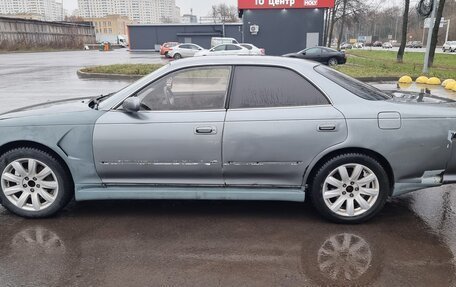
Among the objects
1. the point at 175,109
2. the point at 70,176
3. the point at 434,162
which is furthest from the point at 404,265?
the point at 70,176

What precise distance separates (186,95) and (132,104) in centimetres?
62

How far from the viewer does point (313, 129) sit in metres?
3.65

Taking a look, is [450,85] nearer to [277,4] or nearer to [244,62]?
[244,62]

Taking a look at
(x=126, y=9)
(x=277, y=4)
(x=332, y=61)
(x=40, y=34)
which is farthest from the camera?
(x=126, y=9)

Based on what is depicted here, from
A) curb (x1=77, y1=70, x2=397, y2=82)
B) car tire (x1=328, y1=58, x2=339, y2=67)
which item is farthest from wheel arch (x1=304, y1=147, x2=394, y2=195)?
car tire (x1=328, y1=58, x2=339, y2=67)

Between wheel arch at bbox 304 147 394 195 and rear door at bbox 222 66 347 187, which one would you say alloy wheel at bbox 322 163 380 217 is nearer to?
wheel arch at bbox 304 147 394 195

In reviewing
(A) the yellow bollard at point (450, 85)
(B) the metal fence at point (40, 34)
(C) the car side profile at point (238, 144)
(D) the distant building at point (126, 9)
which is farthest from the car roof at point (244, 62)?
(D) the distant building at point (126, 9)

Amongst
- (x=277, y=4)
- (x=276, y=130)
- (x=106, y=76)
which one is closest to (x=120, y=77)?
(x=106, y=76)

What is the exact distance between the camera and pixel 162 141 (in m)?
3.71

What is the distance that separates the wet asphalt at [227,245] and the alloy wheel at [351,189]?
0.61 ft

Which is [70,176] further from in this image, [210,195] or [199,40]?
[199,40]

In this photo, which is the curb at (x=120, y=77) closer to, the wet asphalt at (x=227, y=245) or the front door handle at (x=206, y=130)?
the wet asphalt at (x=227, y=245)

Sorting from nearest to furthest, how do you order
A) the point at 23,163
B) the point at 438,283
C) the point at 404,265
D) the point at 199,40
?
the point at 438,283
the point at 404,265
the point at 23,163
the point at 199,40

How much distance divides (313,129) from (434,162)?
3.83ft
